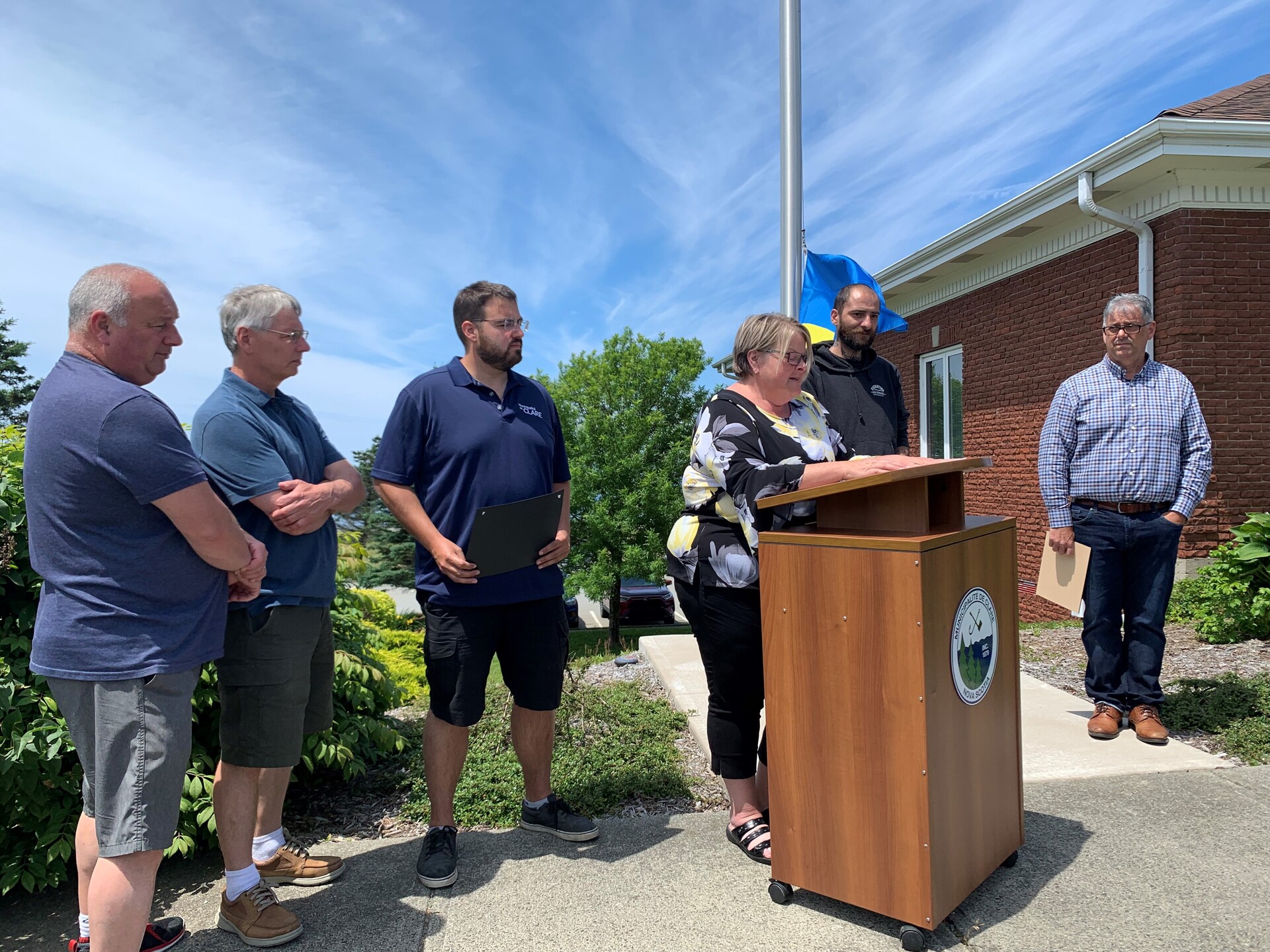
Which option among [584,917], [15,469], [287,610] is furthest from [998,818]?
[15,469]

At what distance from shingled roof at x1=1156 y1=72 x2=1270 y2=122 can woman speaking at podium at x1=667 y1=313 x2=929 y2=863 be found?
6.93 m

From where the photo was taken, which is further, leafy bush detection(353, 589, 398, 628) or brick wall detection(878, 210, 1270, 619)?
brick wall detection(878, 210, 1270, 619)

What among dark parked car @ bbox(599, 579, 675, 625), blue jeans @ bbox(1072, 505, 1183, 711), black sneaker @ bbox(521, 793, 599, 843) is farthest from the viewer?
dark parked car @ bbox(599, 579, 675, 625)

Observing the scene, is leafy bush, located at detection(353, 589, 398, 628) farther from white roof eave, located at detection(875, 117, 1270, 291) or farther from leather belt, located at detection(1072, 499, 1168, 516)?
white roof eave, located at detection(875, 117, 1270, 291)

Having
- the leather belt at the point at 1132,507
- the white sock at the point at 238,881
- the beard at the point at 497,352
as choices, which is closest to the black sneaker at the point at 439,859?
the white sock at the point at 238,881

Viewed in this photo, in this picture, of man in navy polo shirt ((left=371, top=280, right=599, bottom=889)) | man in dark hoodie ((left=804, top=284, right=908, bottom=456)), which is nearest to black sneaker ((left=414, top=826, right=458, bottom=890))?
man in navy polo shirt ((left=371, top=280, right=599, bottom=889))

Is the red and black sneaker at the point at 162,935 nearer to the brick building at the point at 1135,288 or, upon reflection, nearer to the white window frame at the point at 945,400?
the brick building at the point at 1135,288

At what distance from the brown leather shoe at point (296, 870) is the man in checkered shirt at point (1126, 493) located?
146 inches

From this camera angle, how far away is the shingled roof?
26.0ft

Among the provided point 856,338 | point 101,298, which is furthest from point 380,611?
point 101,298

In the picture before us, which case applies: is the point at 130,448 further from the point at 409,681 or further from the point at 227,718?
the point at 409,681

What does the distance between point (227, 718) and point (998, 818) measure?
2.59m

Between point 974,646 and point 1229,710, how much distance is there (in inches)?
116

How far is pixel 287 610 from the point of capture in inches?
105
